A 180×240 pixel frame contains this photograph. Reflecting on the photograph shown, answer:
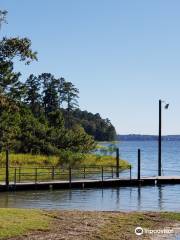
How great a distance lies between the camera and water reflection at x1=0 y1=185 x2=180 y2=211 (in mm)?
30422

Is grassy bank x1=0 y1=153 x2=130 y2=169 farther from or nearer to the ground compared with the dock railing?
farther from the ground

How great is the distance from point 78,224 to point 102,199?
677 inches

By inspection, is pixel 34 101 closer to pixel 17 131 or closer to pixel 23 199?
pixel 17 131

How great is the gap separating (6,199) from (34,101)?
93.7m

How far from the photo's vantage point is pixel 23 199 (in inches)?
1330

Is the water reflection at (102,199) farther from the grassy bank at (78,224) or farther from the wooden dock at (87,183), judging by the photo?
the grassy bank at (78,224)

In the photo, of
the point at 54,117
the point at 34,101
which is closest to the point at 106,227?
the point at 54,117

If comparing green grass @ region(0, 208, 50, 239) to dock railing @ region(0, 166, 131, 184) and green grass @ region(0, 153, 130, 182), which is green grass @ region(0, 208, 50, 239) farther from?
green grass @ region(0, 153, 130, 182)

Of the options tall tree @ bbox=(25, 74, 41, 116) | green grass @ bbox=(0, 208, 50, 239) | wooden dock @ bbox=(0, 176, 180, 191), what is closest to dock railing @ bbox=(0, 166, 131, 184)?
wooden dock @ bbox=(0, 176, 180, 191)

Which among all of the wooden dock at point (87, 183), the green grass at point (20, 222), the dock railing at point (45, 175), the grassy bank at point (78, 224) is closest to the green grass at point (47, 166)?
the dock railing at point (45, 175)

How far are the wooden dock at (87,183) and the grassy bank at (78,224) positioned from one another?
18995 millimetres

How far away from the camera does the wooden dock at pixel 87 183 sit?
38.6 meters

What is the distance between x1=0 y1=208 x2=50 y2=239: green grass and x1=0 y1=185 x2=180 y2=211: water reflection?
10645 millimetres

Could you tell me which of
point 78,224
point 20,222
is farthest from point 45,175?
point 20,222
